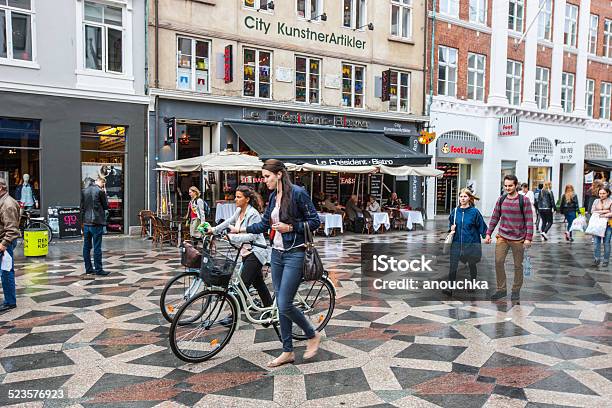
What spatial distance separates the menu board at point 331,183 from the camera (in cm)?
1995

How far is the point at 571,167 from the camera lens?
92.8 ft

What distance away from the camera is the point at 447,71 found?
2267cm

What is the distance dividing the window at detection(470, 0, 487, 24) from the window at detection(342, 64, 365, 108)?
6.79 metres

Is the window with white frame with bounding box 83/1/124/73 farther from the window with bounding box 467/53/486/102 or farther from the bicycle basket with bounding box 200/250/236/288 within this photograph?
the window with bounding box 467/53/486/102

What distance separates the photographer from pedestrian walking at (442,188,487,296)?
7484 mm

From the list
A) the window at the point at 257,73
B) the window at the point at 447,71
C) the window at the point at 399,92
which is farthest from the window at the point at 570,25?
the window at the point at 257,73

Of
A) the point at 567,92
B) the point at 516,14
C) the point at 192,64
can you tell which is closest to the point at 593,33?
the point at 567,92

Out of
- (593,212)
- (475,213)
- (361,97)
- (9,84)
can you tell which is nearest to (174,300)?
(475,213)

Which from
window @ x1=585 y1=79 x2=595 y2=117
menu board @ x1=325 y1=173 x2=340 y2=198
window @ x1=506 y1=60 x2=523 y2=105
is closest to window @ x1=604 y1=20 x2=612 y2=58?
window @ x1=585 y1=79 x2=595 y2=117

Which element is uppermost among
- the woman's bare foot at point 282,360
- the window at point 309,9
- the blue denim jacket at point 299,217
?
the window at point 309,9

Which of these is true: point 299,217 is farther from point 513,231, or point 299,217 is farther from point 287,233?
point 513,231

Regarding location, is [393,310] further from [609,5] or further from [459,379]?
[609,5]

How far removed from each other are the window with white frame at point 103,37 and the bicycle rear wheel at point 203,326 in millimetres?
12469

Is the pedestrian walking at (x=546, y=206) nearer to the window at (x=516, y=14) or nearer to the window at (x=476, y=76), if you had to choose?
the window at (x=476, y=76)
